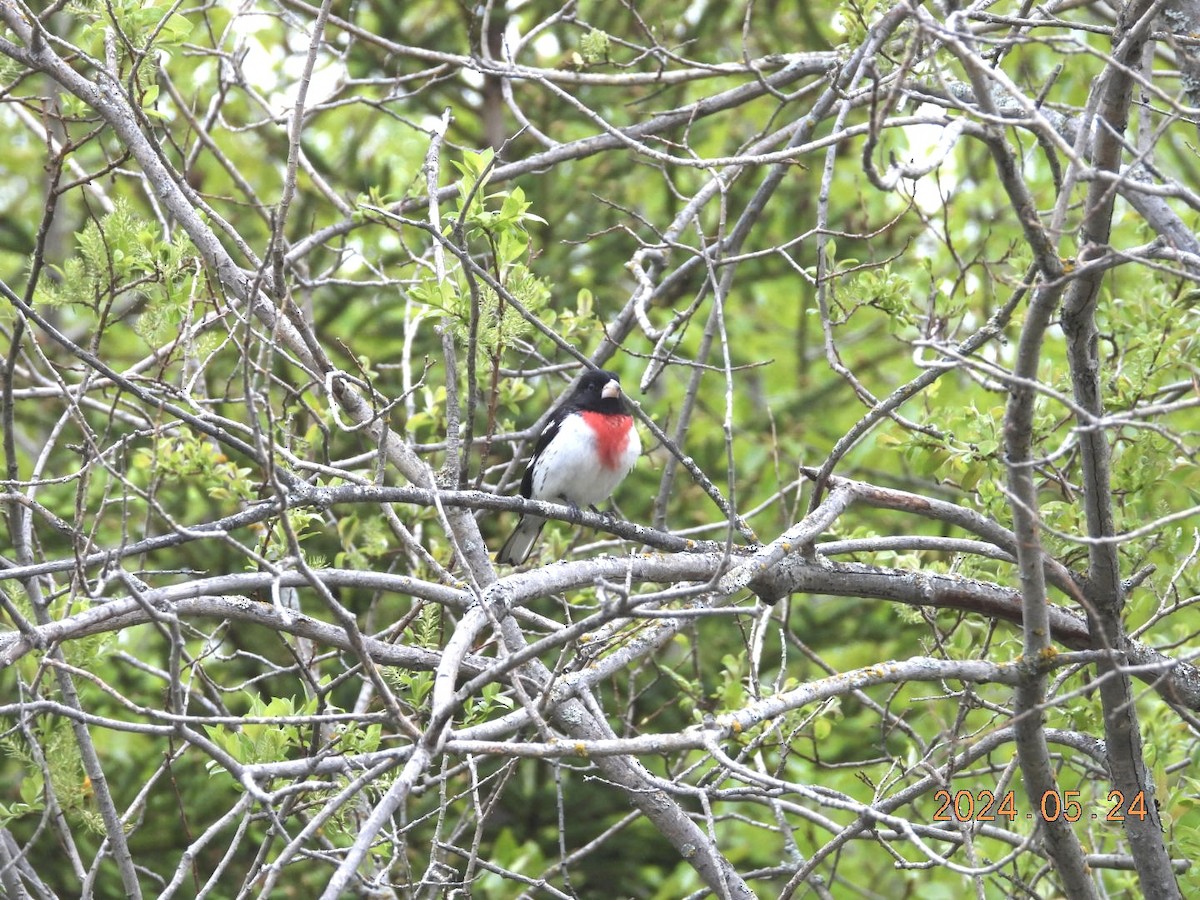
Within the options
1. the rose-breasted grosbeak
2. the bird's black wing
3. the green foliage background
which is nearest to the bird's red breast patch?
the rose-breasted grosbeak

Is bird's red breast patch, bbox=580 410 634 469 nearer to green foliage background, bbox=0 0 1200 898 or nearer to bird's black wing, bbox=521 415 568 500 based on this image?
bird's black wing, bbox=521 415 568 500

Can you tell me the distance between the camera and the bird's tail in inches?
217

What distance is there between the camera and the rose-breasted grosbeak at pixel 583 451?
17.8ft

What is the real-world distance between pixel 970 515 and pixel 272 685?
3654 millimetres

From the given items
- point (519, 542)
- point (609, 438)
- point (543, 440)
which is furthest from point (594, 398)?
point (519, 542)

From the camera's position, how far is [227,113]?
868 centimetres

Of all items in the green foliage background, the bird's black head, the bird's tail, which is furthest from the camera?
the bird's tail

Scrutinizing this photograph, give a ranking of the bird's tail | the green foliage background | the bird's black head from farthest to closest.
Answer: the bird's tail, the bird's black head, the green foliage background

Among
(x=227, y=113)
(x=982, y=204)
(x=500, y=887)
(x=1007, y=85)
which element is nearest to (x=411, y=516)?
(x=500, y=887)

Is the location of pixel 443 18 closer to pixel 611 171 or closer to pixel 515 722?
pixel 611 171

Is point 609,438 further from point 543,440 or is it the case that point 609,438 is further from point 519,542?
point 519,542

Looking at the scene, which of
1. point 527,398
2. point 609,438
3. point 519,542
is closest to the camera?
point 609,438

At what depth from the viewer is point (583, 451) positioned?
5434 mm

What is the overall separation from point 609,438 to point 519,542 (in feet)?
2.10
